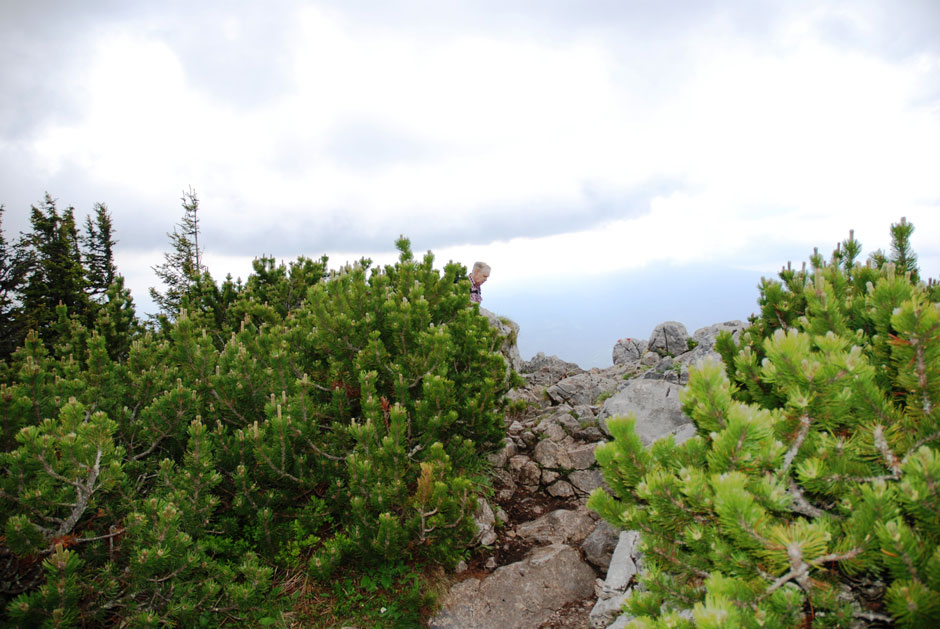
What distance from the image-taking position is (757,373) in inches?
131

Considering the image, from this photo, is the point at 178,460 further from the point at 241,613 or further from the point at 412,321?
the point at 412,321

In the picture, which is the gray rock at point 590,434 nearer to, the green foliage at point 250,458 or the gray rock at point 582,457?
the gray rock at point 582,457

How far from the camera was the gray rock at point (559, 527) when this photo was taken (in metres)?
7.26

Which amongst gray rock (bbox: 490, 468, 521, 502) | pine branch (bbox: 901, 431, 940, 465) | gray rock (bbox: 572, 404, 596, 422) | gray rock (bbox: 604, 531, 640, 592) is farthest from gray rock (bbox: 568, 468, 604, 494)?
pine branch (bbox: 901, 431, 940, 465)

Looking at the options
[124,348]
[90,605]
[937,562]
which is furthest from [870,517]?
[124,348]

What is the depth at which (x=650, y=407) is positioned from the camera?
32.4 ft

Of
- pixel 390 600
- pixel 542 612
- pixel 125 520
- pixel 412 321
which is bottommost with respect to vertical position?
pixel 542 612

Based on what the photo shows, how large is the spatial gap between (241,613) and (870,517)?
588 cm

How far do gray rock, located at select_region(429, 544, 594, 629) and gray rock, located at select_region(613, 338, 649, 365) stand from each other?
620 inches

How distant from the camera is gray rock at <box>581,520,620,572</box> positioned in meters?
6.62

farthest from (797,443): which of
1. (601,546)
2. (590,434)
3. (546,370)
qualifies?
(546,370)

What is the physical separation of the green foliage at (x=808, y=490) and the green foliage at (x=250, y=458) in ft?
10.3

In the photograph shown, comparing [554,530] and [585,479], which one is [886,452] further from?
[585,479]

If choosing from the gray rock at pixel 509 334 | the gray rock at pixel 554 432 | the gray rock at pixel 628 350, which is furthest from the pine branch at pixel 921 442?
the gray rock at pixel 628 350
